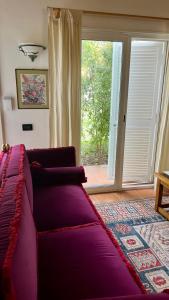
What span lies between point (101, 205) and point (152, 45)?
2.16 meters

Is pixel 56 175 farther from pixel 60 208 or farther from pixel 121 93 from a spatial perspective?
pixel 121 93

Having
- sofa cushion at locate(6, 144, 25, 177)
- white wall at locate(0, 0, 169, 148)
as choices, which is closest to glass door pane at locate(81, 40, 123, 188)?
white wall at locate(0, 0, 169, 148)

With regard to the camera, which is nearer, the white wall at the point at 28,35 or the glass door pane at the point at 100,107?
the white wall at the point at 28,35

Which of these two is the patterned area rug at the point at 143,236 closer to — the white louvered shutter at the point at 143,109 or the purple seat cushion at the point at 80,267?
the white louvered shutter at the point at 143,109

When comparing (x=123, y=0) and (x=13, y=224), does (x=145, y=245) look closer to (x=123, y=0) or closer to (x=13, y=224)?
(x=13, y=224)

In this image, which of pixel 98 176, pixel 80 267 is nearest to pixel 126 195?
pixel 98 176

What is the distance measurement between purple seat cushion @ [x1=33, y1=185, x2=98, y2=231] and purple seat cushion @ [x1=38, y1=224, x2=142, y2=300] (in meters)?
0.12

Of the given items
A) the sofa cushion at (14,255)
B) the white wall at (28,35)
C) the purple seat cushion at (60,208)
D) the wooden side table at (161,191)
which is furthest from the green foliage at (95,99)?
the sofa cushion at (14,255)

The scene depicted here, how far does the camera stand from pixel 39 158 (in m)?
2.41

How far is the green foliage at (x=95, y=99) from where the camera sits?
2.88m

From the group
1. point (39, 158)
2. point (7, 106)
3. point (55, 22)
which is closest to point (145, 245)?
point (39, 158)

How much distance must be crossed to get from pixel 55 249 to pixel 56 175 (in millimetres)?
959

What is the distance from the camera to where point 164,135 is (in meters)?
3.12

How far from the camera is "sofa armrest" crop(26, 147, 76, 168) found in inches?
94.6
